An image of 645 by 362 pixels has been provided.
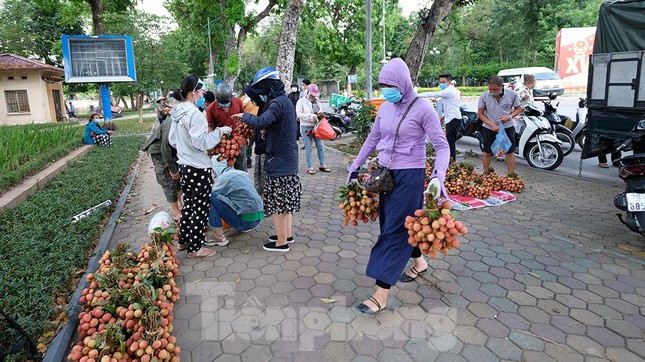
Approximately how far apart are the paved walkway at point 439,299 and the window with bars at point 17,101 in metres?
24.0

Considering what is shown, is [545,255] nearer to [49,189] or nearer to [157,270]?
[157,270]

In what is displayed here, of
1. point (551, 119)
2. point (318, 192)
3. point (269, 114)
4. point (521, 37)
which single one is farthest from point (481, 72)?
point (269, 114)

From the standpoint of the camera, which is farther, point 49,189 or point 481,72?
point 481,72

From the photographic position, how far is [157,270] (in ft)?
10.5

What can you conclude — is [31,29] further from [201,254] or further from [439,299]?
[439,299]

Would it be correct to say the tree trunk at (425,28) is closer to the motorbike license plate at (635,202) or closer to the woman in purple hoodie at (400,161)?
the motorbike license plate at (635,202)

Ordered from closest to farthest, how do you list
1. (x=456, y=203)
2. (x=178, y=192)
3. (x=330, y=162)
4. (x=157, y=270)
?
1. (x=157, y=270)
2. (x=178, y=192)
3. (x=456, y=203)
4. (x=330, y=162)

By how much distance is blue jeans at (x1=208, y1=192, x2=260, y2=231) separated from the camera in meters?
4.46

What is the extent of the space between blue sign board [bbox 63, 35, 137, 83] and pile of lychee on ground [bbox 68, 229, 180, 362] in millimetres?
13953

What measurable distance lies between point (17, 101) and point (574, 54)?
123 ft

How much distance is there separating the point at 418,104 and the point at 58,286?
3383 mm

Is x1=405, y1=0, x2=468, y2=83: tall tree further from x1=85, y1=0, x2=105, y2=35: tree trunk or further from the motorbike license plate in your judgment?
x1=85, y1=0, x2=105, y2=35: tree trunk

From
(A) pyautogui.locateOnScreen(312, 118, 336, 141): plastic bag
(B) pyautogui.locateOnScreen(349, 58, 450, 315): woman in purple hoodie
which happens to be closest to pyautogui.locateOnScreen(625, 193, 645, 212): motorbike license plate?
(B) pyautogui.locateOnScreen(349, 58, 450, 315): woman in purple hoodie

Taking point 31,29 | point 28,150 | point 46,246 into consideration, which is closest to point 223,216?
point 46,246
